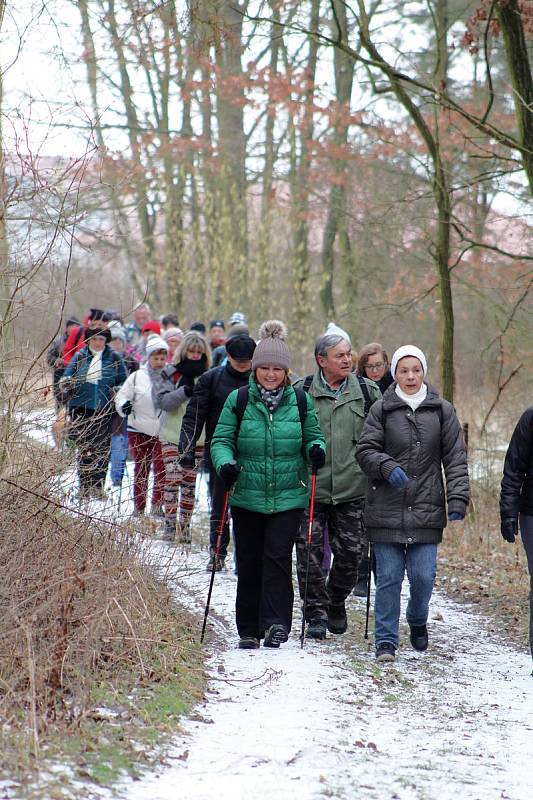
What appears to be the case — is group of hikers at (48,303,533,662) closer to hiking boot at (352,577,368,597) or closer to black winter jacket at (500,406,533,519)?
black winter jacket at (500,406,533,519)

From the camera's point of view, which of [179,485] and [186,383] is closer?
[179,485]

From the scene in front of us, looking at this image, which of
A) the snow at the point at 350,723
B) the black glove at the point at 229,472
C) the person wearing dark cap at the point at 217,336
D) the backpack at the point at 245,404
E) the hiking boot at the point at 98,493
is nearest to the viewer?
the snow at the point at 350,723

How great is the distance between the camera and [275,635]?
760 cm

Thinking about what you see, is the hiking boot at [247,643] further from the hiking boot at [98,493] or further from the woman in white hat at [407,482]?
the hiking boot at [98,493]

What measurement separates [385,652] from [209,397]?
328cm

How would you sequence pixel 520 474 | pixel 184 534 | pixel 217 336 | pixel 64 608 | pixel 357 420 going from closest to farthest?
pixel 64 608, pixel 520 474, pixel 357 420, pixel 184 534, pixel 217 336

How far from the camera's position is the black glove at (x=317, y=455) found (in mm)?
7594

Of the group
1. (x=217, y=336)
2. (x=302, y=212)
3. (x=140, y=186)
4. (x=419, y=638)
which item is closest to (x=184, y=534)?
(x=419, y=638)

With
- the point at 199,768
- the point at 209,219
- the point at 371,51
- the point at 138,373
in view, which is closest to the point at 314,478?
→ the point at 199,768

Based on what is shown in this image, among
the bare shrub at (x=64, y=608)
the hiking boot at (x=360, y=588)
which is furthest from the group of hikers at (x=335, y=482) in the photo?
the hiking boot at (x=360, y=588)

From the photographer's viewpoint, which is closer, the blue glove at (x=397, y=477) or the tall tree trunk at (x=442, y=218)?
the blue glove at (x=397, y=477)

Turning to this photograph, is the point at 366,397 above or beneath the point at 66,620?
above

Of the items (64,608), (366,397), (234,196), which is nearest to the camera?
(64,608)

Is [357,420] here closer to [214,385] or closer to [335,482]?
[335,482]
